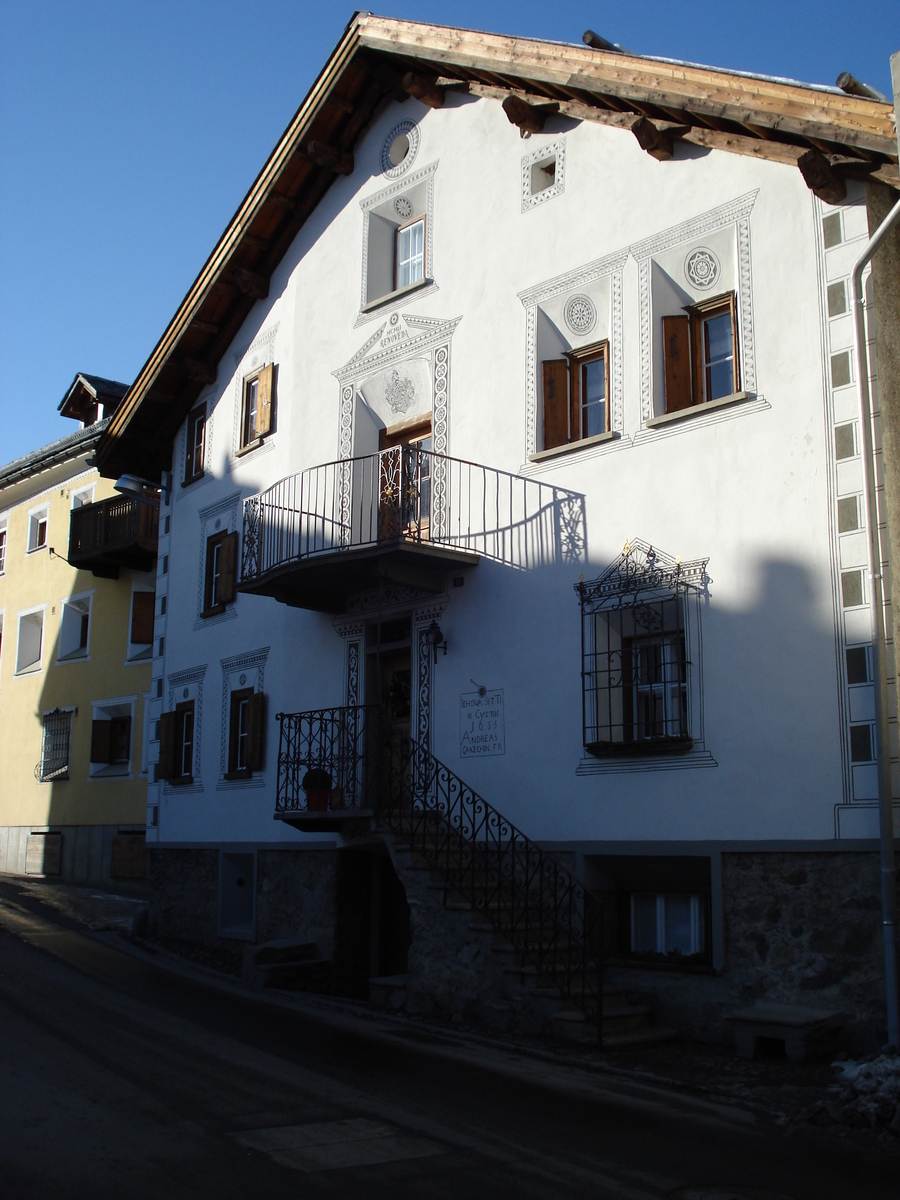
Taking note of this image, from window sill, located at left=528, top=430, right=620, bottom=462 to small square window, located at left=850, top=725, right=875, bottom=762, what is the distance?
171 inches

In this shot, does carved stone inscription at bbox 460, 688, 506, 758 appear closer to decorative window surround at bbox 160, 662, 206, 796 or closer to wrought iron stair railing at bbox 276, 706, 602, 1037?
wrought iron stair railing at bbox 276, 706, 602, 1037

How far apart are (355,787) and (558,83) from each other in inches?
349

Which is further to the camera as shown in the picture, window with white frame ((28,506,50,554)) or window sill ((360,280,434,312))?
window with white frame ((28,506,50,554))

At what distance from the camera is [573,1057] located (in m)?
10.4

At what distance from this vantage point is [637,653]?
12.8 meters

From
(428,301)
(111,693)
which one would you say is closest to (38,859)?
(111,693)

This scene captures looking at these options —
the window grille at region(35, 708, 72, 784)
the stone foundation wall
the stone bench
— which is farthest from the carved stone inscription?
the window grille at region(35, 708, 72, 784)

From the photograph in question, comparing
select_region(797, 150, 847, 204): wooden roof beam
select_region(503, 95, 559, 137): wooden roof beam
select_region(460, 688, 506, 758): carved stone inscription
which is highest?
select_region(503, 95, 559, 137): wooden roof beam

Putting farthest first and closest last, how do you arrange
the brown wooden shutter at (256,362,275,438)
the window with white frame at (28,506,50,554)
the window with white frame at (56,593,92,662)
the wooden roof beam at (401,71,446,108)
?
the window with white frame at (28,506,50,554)
the window with white frame at (56,593,92,662)
the brown wooden shutter at (256,362,275,438)
the wooden roof beam at (401,71,446,108)

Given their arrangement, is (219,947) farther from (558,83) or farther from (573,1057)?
(558,83)

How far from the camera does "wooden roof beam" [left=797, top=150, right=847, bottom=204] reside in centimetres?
1115

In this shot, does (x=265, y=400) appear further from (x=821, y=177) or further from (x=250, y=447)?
(x=821, y=177)

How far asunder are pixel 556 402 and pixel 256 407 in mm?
6694

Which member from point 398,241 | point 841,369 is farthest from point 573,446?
point 398,241
